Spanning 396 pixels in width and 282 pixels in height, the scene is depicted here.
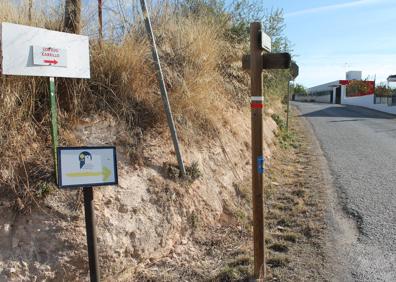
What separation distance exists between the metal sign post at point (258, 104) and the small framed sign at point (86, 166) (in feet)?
4.86

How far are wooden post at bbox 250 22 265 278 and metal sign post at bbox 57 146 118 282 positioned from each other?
4.84 ft

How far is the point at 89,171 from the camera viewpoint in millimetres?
3057

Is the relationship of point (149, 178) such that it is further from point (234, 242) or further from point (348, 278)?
point (348, 278)

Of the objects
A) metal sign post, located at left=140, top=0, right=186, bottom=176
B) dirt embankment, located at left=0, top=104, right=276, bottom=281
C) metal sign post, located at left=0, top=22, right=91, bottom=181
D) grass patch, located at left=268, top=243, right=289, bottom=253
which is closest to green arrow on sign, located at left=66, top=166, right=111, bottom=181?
dirt embankment, located at left=0, top=104, right=276, bottom=281

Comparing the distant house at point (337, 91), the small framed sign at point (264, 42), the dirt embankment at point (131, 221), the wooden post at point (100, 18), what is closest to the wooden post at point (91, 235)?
the dirt embankment at point (131, 221)

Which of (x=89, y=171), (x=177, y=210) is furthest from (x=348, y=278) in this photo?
(x=89, y=171)

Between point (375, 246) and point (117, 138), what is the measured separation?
128 inches

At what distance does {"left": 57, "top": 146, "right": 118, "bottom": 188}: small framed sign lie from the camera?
2.98 metres

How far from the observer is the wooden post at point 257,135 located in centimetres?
384

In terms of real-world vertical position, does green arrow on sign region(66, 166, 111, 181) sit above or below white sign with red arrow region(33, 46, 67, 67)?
below

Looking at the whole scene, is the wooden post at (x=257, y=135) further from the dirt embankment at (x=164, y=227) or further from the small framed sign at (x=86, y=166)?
the small framed sign at (x=86, y=166)

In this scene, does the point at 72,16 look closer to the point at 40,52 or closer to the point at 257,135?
the point at 40,52

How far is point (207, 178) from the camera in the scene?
215 inches

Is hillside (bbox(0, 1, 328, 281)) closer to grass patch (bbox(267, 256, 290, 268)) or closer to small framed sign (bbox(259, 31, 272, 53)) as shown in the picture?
grass patch (bbox(267, 256, 290, 268))
